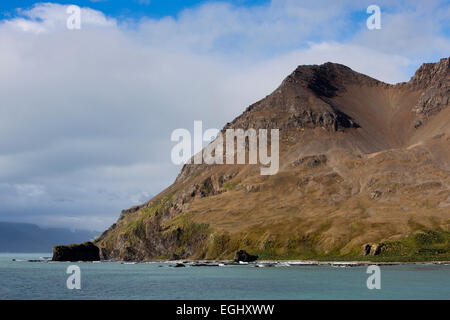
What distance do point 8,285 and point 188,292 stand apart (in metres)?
55.1

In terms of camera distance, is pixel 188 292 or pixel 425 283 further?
pixel 425 283
